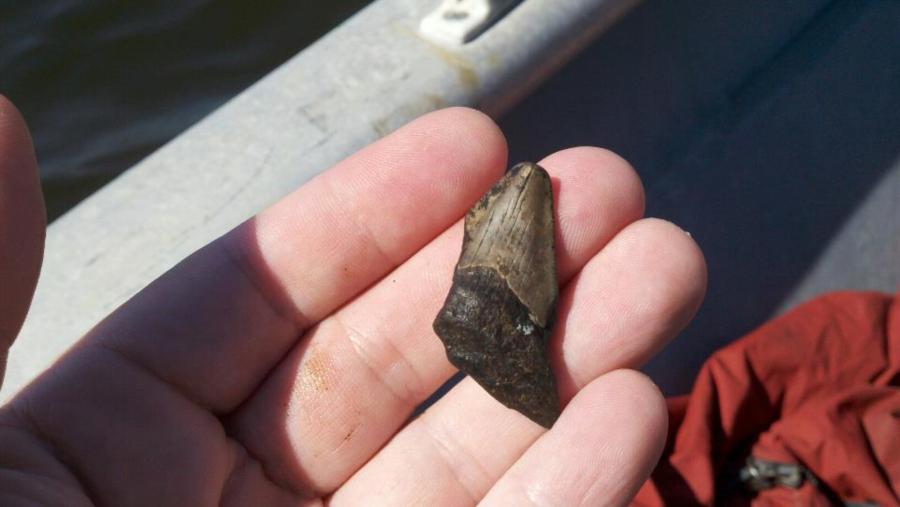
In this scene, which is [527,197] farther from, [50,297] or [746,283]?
[746,283]

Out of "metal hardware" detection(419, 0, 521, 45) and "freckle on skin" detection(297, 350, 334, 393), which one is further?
"metal hardware" detection(419, 0, 521, 45)

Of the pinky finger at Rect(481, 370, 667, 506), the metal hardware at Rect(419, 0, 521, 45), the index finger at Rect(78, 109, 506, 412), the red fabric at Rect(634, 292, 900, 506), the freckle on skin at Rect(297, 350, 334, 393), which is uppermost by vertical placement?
the metal hardware at Rect(419, 0, 521, 45)

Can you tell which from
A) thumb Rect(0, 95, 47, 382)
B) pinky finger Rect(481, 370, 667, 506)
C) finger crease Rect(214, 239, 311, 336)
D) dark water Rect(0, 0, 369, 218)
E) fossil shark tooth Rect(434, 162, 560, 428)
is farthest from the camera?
dark water Rect(0, 0, 369, 218)

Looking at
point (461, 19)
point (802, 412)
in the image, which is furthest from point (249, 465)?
point (802, 412)

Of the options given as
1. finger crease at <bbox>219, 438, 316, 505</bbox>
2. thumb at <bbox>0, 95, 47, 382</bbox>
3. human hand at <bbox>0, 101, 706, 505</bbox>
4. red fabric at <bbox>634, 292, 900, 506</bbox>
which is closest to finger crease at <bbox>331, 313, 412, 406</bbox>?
human hand at <bbox>0, 101, 706, 505</bbox>

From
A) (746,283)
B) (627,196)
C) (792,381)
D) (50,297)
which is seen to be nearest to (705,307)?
(746,283)

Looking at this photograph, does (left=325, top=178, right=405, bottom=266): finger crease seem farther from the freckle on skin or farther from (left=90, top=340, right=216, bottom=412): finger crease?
(left=90, top=340, right=216, bottom=412): finger crease

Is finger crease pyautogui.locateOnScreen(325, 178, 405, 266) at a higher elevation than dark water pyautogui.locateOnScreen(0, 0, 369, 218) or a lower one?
higher

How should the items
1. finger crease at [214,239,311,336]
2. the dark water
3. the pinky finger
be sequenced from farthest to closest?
1. the dark water
2. finger crease at [214,239,311,336]
3. the pinky finger

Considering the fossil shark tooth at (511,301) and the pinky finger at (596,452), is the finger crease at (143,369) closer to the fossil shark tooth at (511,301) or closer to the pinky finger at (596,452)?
the fossil shark tooth at (511,301)
